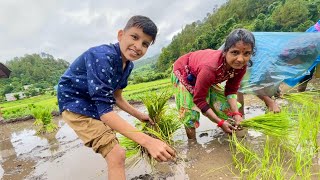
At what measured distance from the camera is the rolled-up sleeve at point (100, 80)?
193 centimetres

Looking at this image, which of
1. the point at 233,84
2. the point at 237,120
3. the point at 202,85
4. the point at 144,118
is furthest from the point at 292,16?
the point at 144,118

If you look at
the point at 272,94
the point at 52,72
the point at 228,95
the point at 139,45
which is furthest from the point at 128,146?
the point at 52,72

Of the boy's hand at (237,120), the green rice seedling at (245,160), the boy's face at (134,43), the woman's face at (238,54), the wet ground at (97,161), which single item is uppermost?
the boy's face at (134,43)

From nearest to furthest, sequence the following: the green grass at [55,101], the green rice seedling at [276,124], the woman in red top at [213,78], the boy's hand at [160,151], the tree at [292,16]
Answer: the boy's hand at [160,151]
the green rice seedling at [276,124]
the woman in red top at [213,78]
the green grass at [55,101]
the tree at [292,16]

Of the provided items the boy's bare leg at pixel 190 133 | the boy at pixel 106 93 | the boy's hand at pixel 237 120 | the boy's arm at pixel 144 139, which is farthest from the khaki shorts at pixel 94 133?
the boy's bare leg at pixel 190 133

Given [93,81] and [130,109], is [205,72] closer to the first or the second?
[130,109]

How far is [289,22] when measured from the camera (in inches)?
1344

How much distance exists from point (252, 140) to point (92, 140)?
193 cm

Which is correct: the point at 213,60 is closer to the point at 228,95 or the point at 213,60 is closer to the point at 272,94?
the point at 228,95

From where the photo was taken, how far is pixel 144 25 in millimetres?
2092

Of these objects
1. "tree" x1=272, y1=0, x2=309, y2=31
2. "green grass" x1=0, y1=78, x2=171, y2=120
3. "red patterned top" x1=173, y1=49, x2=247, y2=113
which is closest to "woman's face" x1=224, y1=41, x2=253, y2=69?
"red patterned top" x1=173, y1=49, x2=247, y2=113

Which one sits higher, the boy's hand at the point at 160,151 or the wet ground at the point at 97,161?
the boy's hand at the point at 160,151

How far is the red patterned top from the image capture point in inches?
115

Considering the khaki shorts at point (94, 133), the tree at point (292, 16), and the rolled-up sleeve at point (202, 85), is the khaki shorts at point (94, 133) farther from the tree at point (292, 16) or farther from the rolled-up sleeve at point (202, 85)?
the tree at point (292, 16)
